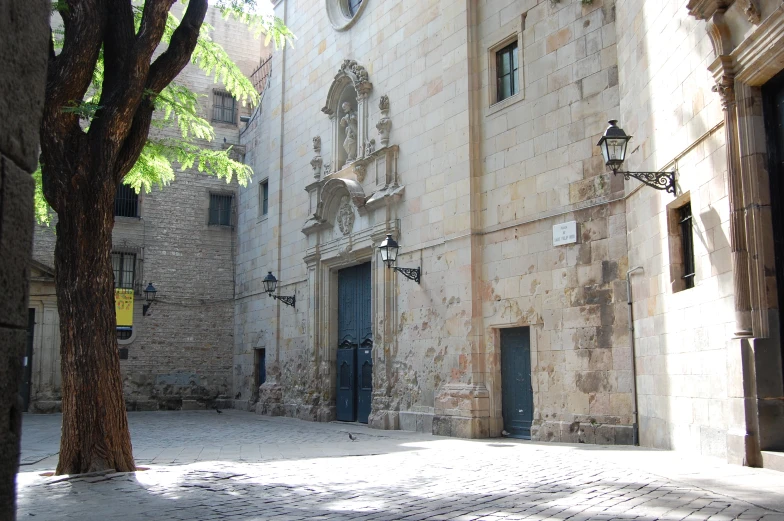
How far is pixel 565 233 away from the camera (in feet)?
36.8

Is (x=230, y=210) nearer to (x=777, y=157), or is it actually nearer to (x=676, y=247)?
(x=676, y=247)

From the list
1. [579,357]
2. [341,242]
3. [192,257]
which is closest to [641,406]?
[579,357]

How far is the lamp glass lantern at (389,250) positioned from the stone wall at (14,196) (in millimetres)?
11449

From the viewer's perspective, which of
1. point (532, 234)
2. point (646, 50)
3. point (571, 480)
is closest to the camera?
point (571, 480)

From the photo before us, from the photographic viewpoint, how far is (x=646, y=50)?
9727 mm

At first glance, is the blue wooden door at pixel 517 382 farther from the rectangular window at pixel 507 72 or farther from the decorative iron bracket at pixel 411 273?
the rectangular window at pixel 507 72

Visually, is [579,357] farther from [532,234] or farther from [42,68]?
[42,68]

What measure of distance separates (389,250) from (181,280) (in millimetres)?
11201

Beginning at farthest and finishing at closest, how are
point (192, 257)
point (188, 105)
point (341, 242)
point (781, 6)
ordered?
point (192, 257) → point (341, 242) → point (188, 105) → point (781, 6)

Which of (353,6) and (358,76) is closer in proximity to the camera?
(358,76)

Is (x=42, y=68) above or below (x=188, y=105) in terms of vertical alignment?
below

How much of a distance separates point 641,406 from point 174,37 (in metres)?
7.54

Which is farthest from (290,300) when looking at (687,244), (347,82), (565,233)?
(687,244)

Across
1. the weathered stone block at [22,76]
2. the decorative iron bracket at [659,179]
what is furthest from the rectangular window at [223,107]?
the weathered stone block at [22,76]
